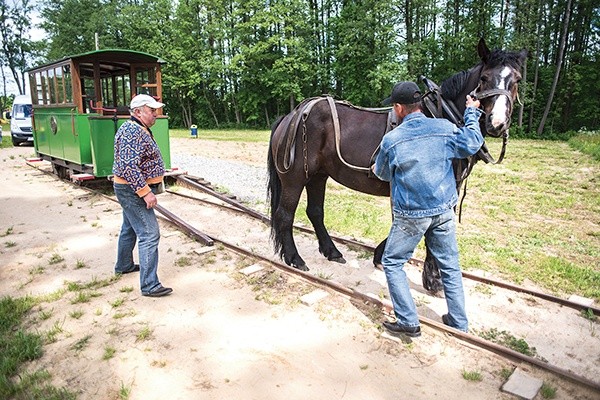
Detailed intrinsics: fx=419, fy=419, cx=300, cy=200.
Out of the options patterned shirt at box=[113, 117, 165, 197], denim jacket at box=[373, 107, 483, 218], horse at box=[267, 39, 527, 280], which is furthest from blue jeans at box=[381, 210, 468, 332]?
patterned shirt at box=[113, 117, 165, 197]

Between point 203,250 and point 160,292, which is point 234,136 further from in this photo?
point 160,292

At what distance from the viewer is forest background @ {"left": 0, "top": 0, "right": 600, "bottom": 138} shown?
29.3 m

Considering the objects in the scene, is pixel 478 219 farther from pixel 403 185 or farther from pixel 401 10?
pixel 401 10

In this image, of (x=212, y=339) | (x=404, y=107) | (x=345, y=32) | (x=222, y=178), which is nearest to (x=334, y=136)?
(x=404, y=107)

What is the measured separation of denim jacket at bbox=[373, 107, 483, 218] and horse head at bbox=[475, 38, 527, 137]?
0.40m

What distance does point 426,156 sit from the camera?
10.6ft

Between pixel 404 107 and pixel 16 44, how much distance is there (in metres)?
62.7

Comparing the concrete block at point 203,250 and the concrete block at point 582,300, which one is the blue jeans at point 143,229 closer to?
the concrete block at point 203,250

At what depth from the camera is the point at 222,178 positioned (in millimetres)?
11875

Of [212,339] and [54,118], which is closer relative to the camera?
[212,339]

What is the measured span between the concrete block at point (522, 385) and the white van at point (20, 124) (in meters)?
25.8

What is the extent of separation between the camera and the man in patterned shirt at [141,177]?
4.25 metres

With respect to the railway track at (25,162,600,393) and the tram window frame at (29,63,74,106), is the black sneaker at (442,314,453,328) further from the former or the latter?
the tram window frame at (29,63,74,106)

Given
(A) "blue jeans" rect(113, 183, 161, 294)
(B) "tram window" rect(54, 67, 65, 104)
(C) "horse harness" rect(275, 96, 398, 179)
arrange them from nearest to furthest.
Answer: (A) "blue jeans" rect(113, 183, 161, 294) → (C) "horse harness" rect(275, 96, 398, 179) → (B) "tram window" rect(54, 67, 65, 104)
